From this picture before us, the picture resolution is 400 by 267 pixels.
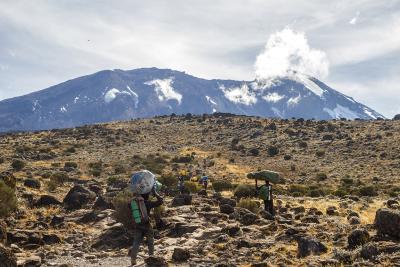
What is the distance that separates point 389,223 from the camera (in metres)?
14.5

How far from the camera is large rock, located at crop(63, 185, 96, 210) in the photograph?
2607 centimetres

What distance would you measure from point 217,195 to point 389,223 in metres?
17.6

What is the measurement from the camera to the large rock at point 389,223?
47.2 ft

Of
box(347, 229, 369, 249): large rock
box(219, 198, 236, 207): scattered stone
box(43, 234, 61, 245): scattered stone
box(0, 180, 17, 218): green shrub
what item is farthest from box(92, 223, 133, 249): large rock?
box(219, 198, 236, 207): scattered stone

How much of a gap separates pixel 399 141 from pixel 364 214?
4931 cm

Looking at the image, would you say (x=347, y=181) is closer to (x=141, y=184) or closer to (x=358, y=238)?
(x=358, y=238)

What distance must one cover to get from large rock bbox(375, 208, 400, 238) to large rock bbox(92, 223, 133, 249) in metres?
8.87

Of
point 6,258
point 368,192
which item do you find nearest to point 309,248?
point 6,258

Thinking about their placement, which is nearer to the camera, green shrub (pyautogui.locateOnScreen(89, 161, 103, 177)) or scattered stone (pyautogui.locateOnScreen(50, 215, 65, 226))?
scattered stone (pyautogui.locateOnScreen(50, 215, 65, 226))

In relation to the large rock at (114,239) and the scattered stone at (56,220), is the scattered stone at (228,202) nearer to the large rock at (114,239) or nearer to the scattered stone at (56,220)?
the large rock at (114,239)

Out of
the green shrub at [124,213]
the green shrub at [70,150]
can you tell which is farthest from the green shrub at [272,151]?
the green shrub at [124,213]

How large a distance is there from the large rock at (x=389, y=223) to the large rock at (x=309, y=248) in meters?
1.89

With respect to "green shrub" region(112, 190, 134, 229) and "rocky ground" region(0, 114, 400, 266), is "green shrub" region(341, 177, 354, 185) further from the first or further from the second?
"green shrub" region(112, 190, 134, 229)

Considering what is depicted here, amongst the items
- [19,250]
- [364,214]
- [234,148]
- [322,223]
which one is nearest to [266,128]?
[234,148]
